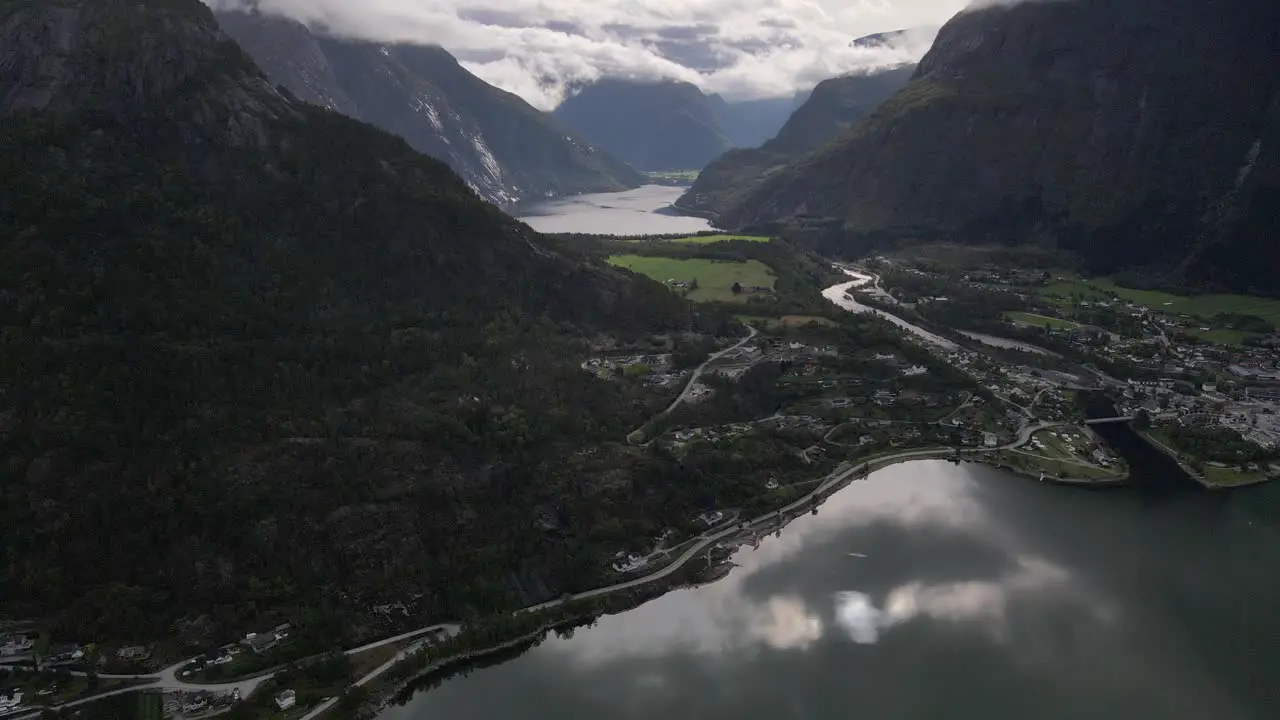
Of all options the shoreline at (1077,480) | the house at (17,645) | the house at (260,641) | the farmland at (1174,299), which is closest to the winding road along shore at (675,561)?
the house at (260,641)

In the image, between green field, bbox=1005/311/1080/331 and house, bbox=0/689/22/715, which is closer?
house, bbox=0/689/22/715

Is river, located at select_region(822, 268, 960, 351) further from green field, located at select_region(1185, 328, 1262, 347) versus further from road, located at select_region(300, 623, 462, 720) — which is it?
road, located at select_region(300, 623, 462, 720)

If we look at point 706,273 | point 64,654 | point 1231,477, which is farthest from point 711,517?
point 706,273

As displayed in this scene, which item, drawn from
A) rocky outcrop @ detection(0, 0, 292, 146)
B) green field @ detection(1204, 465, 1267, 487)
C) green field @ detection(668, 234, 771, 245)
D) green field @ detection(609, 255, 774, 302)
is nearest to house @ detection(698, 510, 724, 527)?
green field @ detection(1204, 465, 1267, 487)

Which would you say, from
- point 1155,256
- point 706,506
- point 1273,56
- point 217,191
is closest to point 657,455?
point 706,506

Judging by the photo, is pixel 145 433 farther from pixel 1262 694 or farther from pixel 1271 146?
pixel 1271 146

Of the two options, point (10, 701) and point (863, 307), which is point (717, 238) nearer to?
point (863, 307)
